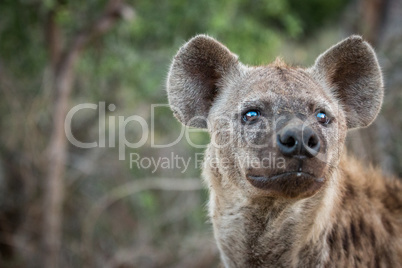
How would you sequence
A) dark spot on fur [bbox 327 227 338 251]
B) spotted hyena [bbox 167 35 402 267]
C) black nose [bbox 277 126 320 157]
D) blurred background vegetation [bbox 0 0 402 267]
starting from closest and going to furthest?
black nose [bbox 277 126 320 157]
spotted hyena [bbox 167 35 402 267]
dark spot on fur [bbox 327 227 338 251]
blurred background vegetation [bbox 0 0 402 267]

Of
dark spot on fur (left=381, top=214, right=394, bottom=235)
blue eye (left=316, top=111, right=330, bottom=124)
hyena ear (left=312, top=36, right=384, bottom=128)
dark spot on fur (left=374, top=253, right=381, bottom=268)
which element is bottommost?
dark spot on fur (left=374, top=253, right=381, bottom=268)

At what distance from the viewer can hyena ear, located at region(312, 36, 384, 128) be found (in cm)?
292

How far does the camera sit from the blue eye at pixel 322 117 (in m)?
2.62

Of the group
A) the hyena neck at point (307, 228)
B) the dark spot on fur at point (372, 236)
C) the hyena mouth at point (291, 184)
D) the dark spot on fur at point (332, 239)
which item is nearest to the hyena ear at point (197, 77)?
the hyena neck at point (307, 228)

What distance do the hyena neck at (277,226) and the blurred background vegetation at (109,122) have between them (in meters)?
2.86

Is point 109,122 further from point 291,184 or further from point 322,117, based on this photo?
point 291,184

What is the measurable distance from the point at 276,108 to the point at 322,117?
0.85 feet

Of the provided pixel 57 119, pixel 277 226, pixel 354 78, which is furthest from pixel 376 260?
pixel 57 119

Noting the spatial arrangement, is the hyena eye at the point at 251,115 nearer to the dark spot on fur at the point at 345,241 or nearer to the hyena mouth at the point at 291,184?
the hyena mouth at the point at 291,184

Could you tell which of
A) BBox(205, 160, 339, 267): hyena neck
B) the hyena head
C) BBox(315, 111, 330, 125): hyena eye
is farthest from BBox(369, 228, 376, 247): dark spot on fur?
BBox(315, 111, 330, 125): hyena eye

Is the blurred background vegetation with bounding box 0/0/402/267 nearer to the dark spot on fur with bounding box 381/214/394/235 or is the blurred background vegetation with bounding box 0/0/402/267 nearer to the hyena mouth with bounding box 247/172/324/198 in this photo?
the dark spot on fur with bounding box 381/214/394/235

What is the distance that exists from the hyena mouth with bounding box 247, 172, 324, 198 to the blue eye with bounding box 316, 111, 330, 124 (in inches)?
12.6

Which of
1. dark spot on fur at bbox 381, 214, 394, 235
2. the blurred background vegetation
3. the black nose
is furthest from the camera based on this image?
the blurred background vegetation

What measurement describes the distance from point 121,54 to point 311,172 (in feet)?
15.1
